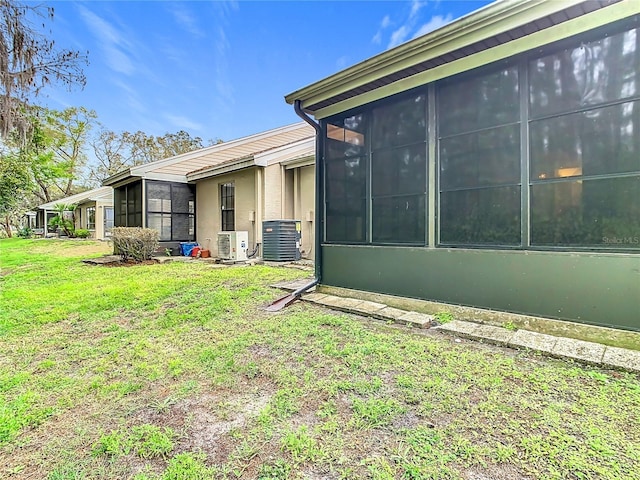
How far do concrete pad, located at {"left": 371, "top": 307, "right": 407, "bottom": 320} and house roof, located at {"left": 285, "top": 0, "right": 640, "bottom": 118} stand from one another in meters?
2.85

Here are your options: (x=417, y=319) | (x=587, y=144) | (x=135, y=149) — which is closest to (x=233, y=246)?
(x=417, y=319)

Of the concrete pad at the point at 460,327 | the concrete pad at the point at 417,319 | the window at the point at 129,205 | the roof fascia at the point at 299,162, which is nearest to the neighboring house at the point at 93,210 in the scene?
the window at the point at 129,205

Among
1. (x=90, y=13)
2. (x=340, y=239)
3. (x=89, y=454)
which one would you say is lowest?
(x=89, y=454)

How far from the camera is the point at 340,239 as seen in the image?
206 inches

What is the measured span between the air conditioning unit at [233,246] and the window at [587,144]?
25.2 feet

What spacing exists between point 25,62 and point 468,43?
6996 mm

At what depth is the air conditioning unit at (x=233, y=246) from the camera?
960 cm

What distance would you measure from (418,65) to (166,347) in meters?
4.29

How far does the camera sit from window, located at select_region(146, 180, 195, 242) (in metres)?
11.5

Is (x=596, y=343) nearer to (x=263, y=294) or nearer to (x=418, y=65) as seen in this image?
(x=418, y=65)

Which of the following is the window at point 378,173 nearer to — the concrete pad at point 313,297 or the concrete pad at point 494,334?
the concrete pad at point 313,297

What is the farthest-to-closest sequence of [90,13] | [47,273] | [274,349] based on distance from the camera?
1. [90,13]
2. [47,273]
3. [274,349]

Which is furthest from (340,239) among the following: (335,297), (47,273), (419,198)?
(47,273)

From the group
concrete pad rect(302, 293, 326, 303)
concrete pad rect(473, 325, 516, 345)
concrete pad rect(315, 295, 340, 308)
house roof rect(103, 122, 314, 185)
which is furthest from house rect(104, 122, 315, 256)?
concrete pad rect(473, 325, 516, 345)
